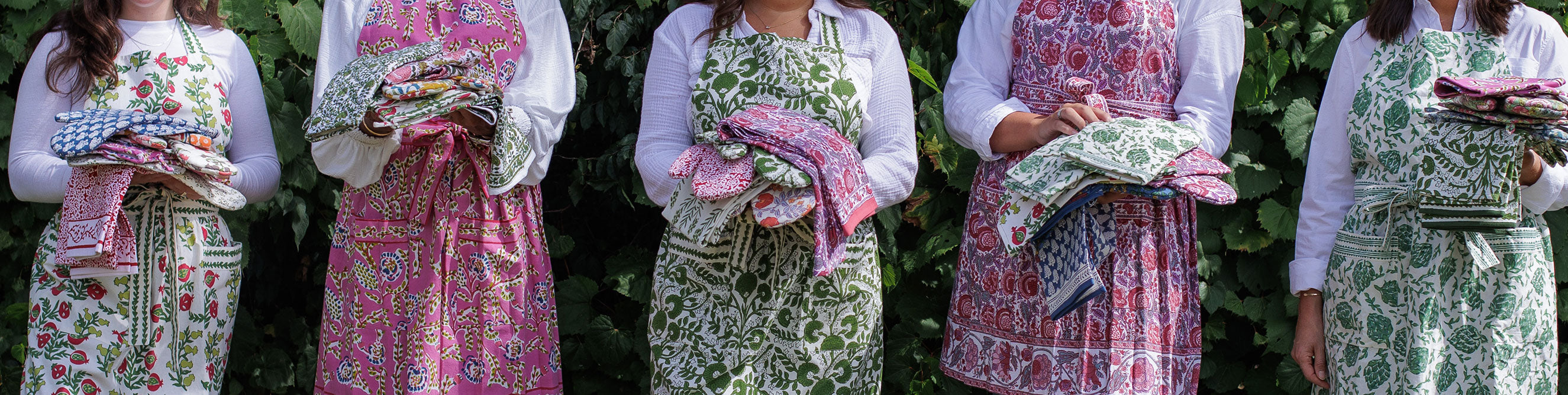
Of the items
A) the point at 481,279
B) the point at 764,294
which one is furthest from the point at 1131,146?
the point at 481,279

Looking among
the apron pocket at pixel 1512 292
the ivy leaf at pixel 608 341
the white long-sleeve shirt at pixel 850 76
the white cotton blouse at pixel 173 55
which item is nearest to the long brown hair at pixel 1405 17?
the apron pocket at pixel 1512 292

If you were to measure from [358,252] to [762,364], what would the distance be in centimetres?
104

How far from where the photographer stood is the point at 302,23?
3686 millimetres

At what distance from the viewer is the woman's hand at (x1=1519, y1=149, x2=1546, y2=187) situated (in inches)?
108

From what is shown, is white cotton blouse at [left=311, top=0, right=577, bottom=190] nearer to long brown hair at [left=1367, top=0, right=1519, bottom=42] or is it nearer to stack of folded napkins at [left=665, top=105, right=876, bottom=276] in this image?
stack of folded napkins at [left=665, top=105, right=876, bottom=276]

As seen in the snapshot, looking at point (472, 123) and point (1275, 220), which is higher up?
point (472, 123)

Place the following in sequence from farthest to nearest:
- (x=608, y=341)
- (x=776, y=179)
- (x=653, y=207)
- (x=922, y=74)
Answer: (x=653, y=207), (x=608, y=341), (x=922, y=74), (x=776, y=179)

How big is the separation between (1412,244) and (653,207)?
7.19 feet

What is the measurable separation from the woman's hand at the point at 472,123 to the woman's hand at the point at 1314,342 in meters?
1.96

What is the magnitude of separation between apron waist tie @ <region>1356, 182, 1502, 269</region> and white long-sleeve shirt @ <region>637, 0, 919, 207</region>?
1.01 metres

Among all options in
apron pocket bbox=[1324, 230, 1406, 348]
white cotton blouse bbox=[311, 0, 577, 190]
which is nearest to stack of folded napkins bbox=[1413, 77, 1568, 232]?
apron pocket bbox=[1324, 230, 1406, 348]

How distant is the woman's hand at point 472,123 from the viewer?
9.71 feet

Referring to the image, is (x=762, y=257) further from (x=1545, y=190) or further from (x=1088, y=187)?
(x=1545, y=190)

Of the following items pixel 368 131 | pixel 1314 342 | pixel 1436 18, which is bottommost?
pixel 1314 342
